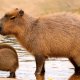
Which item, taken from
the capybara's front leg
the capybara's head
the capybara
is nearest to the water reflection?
the capybara

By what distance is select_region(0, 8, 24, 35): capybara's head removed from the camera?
1139 cm

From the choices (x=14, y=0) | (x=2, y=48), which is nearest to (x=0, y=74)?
(x=2, y=48)

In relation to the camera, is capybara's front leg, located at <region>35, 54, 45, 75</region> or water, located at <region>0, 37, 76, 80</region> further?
capybara's front leg, located at <region>35, 54, 45, 75</region>

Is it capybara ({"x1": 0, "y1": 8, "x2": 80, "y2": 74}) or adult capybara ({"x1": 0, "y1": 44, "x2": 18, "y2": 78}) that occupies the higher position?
capybara ({"x1": 0, "y1": 8, "x2": 80, "y2": 74})

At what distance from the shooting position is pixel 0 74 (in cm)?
1145

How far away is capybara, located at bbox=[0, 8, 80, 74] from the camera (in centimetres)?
1145

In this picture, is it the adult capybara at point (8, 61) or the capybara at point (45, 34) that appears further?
the capybara at point (45, 34)

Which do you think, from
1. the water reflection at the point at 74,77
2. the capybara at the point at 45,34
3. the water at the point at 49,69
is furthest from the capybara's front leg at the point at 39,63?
the water reflection at the point at 74,77

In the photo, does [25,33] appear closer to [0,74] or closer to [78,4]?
[0,74]

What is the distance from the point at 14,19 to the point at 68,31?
1.40 m

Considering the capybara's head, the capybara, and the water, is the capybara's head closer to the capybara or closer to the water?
the capybara

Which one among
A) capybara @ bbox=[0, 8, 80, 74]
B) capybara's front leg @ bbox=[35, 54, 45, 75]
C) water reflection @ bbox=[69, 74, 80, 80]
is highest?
capybara @ bbox=[0, 8, 80, 74]

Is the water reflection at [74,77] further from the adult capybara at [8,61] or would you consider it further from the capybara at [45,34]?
the adult capybara at [8,61]

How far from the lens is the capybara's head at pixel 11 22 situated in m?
11.4
